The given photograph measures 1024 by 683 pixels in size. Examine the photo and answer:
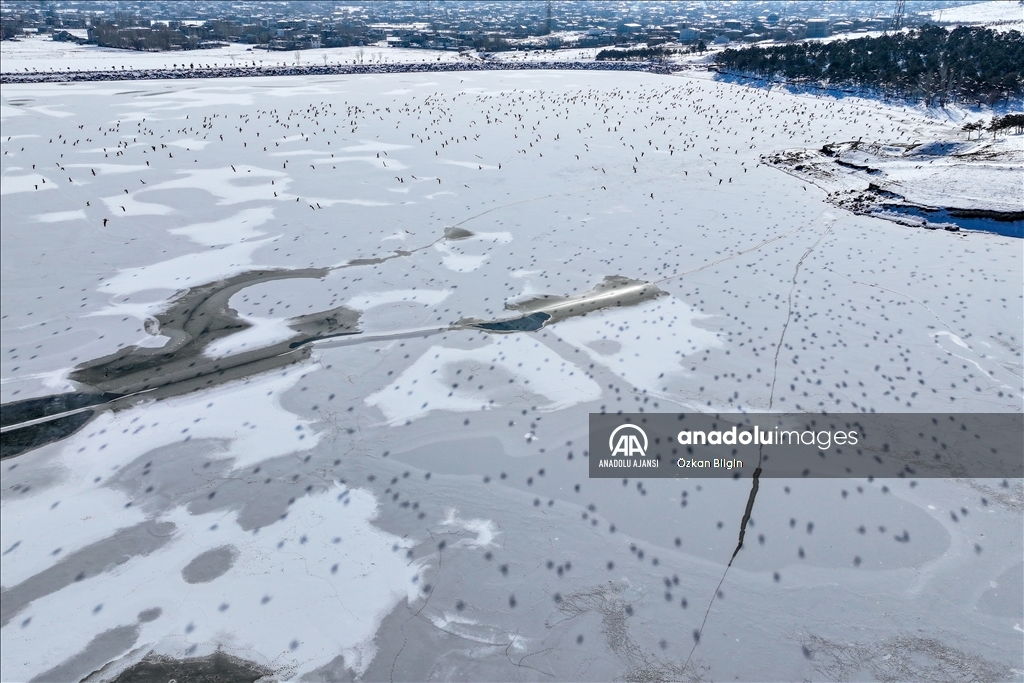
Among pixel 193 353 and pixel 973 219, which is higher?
pixel 973 219

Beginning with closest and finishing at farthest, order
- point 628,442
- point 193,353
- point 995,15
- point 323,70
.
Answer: point 628,442 < point 193,353 < point 323,70 < point 995,15

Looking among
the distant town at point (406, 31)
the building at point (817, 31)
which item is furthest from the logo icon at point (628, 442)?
the building at point (817, 31)

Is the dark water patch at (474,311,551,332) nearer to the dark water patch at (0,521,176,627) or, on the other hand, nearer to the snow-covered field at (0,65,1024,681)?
the snow-covered field at (0,65,1024,681)

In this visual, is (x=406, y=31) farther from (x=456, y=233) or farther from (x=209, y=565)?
(x=209, y=565)

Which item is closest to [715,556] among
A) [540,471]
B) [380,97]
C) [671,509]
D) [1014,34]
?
[671,509]

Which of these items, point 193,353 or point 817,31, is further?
point 817,31

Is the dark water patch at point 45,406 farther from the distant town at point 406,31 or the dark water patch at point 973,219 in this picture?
Answer: the distant town at point 406,31

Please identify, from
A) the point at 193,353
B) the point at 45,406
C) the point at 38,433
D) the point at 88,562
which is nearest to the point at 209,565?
the point at 88,562
